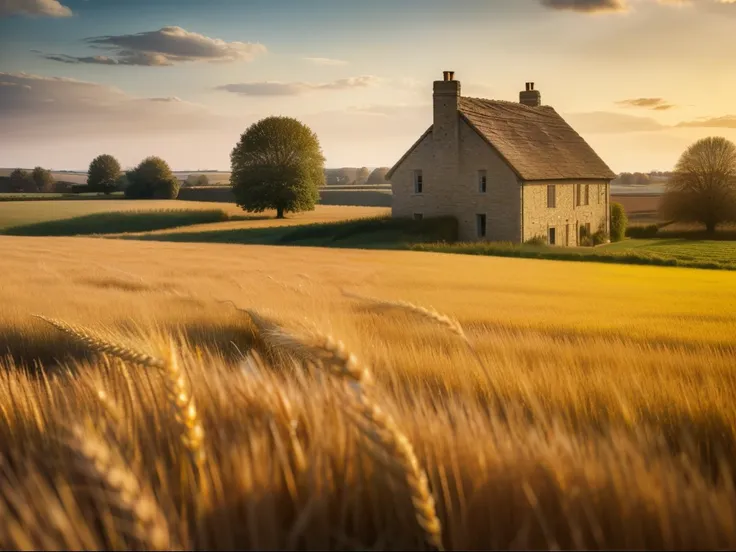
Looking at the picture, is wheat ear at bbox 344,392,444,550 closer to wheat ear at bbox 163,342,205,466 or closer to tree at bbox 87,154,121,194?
wheat ear at bbox 163,342,205,466

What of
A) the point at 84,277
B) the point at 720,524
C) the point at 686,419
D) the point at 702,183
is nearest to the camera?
the point at 720,524

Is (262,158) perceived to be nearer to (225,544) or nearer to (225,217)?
(225,217)

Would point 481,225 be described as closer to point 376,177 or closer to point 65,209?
point 65,209

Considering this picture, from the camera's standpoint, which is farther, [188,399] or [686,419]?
[686,419]

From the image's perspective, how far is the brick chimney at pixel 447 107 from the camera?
40.2 metres

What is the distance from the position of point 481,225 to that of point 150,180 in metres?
53.3

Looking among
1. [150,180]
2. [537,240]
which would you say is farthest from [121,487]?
[150,180]

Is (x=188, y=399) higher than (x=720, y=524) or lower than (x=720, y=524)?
higher

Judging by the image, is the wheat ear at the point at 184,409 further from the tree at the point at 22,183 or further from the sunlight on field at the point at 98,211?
the tree at the point at 22,183

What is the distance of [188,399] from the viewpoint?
1.63 meters

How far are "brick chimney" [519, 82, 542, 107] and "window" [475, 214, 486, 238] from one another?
566 inches

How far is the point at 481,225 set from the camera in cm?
4056

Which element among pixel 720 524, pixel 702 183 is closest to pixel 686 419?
pixel 720 524

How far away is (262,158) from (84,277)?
5421 centimetres
